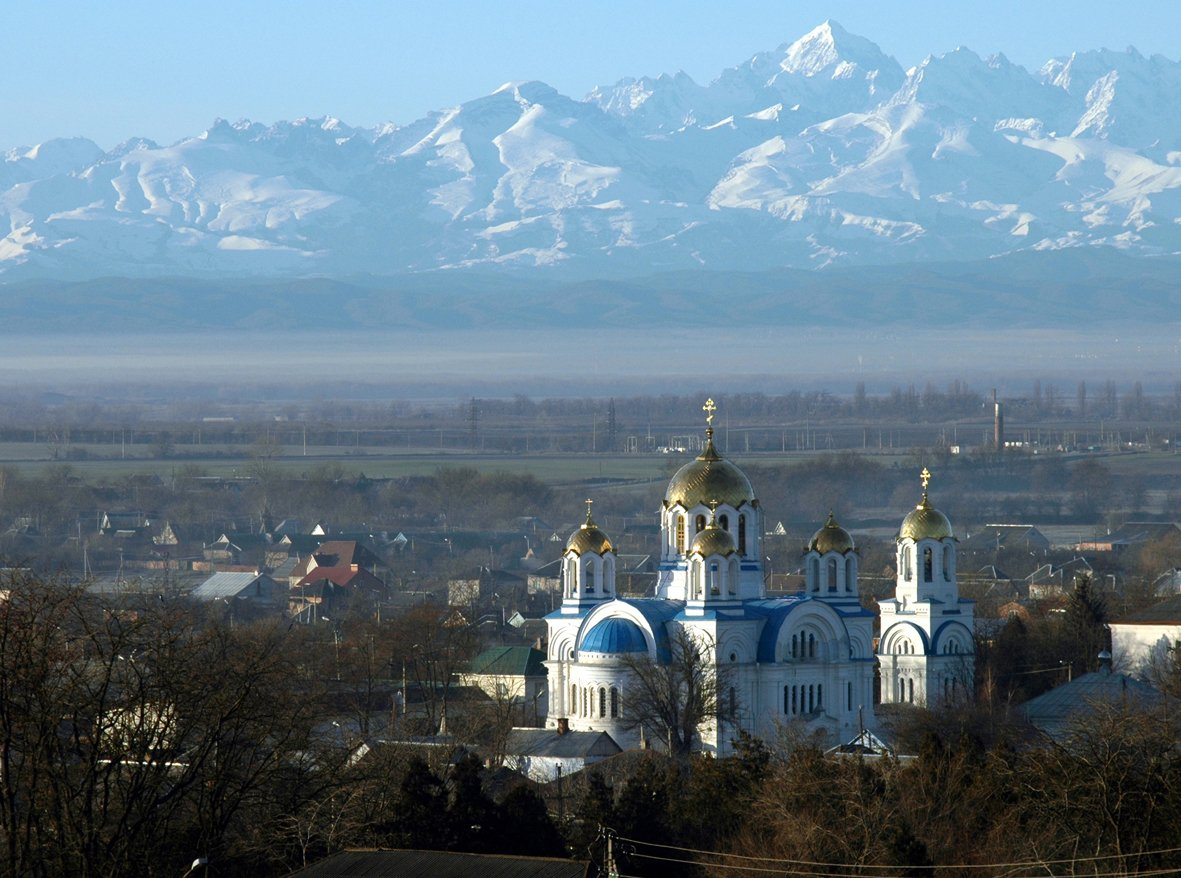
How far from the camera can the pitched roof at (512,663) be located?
65375 millimetres

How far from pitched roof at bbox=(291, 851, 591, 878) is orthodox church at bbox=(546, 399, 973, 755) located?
22.2 metres

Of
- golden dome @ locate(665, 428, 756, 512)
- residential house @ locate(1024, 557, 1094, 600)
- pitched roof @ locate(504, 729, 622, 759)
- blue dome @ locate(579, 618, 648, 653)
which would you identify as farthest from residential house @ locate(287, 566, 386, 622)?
pitched roof @ locate(504, 729, 622, 759)

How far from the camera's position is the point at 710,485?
58.3 metres

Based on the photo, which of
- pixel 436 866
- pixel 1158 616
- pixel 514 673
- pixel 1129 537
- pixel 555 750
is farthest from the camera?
pixel 1129 537

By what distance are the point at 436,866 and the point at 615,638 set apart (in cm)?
2474

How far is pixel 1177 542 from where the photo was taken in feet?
375

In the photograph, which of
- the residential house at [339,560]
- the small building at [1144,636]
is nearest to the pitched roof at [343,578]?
the residential house at [339,560]

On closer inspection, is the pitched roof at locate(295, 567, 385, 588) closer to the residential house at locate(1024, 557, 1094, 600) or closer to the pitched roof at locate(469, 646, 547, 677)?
the residential house at locate(1024, 557, 1094, 600)

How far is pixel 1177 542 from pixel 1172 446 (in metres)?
69.3

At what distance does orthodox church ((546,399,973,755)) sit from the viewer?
5625 cm

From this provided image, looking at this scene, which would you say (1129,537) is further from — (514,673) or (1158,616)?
(514,673)

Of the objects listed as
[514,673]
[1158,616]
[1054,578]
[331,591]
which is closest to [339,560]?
[331,591]

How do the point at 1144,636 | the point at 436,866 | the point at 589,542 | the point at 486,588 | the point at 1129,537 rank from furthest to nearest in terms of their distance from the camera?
the point at 1129,537 → the point at 486,588 → the point at 1144,636 → the point at 589,542 → the point at 436,866

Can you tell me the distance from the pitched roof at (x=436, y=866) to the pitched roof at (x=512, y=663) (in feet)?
105
